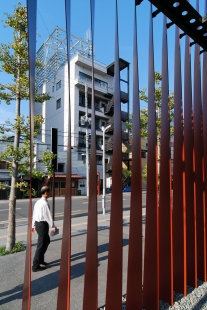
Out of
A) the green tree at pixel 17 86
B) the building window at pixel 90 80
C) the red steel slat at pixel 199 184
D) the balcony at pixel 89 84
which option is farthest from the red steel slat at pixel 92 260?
the building window at pixel 90 80

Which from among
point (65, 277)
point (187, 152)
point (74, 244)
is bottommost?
point (74, 244)

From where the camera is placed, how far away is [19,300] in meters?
3.36

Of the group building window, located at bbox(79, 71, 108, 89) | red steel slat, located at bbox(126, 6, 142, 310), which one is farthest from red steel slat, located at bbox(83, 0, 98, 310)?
building window, located at bbox(79, 71, 108, 89)

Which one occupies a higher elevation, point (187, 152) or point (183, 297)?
point (187, 152)

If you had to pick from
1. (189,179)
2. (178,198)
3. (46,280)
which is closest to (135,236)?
(178,198)

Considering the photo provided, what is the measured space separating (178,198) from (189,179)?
0.43m

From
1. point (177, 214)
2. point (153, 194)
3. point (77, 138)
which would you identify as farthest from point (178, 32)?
point (77, 138)

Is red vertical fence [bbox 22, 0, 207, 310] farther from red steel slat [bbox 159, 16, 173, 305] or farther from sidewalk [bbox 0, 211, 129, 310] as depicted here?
sidewalk [bbox 0, 211, 129, 310]

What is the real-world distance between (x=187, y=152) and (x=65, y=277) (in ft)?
8.16

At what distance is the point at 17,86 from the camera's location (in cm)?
591

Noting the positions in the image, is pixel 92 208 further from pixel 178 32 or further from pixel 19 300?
pixel 178 32

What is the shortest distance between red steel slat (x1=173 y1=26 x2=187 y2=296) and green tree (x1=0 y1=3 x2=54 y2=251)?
3697mm

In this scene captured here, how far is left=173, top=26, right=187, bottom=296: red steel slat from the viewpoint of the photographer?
3295mm

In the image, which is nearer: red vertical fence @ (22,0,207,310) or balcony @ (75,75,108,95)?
red vertical fence @ (22,0,207,310)
